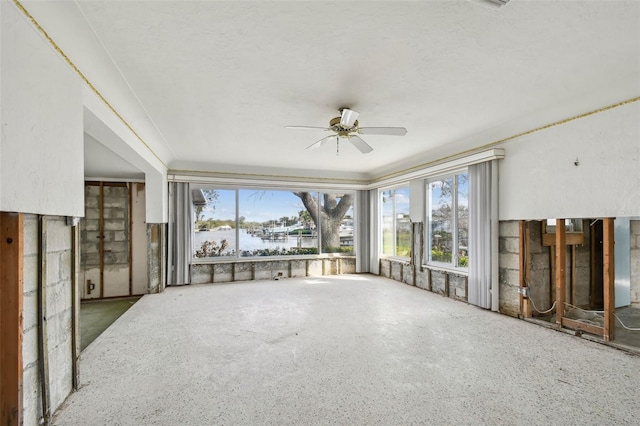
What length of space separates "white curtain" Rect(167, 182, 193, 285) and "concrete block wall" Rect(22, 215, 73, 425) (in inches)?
157

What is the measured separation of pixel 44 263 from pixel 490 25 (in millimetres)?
3322

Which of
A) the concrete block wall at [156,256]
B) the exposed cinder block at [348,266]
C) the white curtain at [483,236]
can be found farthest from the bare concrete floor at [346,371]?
the exposed cinder block at [348,266]

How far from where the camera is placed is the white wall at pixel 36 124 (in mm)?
1497

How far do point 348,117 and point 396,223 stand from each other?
14.4 feet

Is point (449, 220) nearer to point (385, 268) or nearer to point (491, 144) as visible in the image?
point (491, 144)

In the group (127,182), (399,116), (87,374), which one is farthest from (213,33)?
(127,182)

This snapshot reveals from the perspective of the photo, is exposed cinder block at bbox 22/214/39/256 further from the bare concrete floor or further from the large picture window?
the large picture window

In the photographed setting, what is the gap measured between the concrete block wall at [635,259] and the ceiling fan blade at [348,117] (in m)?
4.65

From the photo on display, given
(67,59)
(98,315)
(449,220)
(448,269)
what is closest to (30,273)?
(67,59)

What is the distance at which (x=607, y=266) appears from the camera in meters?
3.29

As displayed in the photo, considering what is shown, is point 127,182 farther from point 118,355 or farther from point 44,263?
point 44,263

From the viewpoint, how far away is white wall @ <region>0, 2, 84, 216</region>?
150 centimetres

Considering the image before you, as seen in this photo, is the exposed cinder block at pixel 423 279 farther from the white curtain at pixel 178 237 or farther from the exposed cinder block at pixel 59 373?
the exposed cinder block at pixel 59 373

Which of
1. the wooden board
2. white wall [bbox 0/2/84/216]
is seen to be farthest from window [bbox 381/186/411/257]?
white wall [bbox 0/2/84/216]
